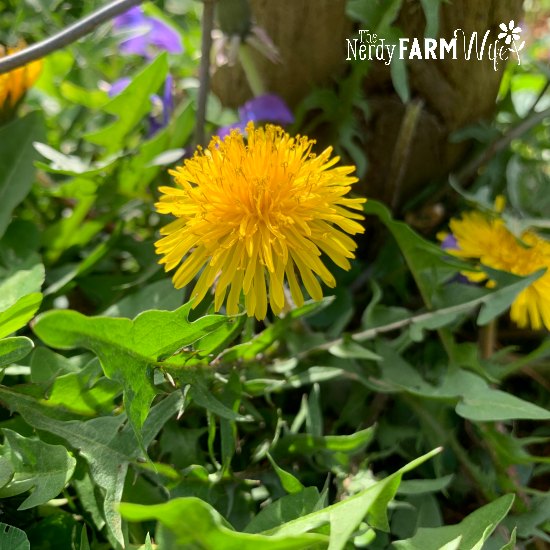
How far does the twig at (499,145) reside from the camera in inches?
36.3

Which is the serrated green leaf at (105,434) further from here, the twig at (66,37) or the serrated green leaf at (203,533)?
the twig at (66,37)

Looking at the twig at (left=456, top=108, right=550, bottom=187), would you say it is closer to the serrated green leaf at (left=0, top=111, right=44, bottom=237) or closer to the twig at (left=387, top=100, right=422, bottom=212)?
the twig at (left=387, top=100, right=422, bottom=212)

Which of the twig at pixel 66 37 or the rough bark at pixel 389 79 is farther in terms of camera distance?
the rough bark at pixel 389 79

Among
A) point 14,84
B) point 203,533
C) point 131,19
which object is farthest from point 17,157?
point 203,533

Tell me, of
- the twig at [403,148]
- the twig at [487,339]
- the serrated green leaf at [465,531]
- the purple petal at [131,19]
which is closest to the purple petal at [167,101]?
the purple petal at [131,19]

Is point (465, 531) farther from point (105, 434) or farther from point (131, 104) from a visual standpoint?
point (131, 104)

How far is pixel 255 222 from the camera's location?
1.78ft

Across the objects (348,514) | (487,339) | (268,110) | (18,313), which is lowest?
(487,339)

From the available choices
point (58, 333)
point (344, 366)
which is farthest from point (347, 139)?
point (58, 333)

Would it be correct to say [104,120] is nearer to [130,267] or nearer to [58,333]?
[130,267]

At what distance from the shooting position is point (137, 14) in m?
1.09

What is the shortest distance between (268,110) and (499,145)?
36 centimetres

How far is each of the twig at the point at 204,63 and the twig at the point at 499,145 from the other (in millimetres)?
439

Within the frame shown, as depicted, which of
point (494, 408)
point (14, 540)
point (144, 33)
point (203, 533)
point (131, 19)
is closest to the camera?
point (203, 533)
